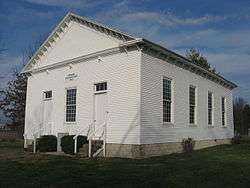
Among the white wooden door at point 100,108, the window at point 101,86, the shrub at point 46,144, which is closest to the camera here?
the white wooden door at point 100,108

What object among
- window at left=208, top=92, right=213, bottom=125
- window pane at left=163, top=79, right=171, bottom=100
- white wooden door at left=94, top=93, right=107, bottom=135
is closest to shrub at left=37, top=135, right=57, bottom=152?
white wooden door at left=94, top=93, right=107, bottom=135

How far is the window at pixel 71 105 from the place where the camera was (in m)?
19.8

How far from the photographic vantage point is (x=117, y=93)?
→ 16969 mm

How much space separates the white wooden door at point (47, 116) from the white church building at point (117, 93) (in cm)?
6

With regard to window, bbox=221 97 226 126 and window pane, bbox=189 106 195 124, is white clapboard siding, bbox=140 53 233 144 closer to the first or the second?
window pane, bbox=189 106 195 124

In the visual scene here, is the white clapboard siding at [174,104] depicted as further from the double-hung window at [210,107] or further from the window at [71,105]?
the window at [71,105]

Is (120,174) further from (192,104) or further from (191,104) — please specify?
(192,104)

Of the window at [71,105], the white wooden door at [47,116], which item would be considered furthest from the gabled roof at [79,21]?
the window at [71,105]

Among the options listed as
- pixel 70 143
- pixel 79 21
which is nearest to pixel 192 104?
pixel 70 143

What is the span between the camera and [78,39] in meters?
20.3

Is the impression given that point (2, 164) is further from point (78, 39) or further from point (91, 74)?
point (78, 39)

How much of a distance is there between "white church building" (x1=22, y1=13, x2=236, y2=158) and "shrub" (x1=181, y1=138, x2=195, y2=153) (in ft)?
1.06

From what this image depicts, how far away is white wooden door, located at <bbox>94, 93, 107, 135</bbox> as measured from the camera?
17.7 m

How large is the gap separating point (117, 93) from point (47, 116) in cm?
661
